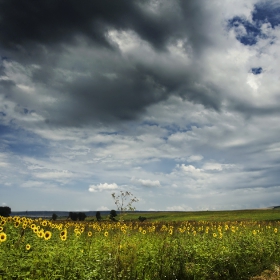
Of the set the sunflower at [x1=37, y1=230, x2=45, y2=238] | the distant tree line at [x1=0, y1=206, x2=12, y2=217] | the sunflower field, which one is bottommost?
the sunflower field

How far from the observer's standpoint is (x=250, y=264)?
35.1 ft

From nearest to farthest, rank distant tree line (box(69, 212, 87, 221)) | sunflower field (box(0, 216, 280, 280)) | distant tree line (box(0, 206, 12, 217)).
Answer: sunflower field (box(0, 216, 280, 280)), distant tree line (box(0, 206, 12, 217)), distant tree line (box(69, 212, 87, 221))

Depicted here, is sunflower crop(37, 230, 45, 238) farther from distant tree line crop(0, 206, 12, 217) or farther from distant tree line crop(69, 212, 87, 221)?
distant tree line crop(69, 212, 87, 221)

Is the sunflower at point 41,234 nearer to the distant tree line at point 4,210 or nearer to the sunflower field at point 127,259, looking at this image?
the sunflower field at point 127,259

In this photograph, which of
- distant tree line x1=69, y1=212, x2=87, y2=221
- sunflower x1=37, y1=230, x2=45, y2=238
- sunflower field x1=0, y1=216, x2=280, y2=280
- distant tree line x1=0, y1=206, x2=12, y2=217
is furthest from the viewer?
distant tree line x1=69, y1=212, x2=87, y2=221

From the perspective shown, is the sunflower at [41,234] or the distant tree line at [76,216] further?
the distant tree line at [76,216]

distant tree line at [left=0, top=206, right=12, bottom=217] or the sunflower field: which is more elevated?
distant tree line at [left=0, top=206, right=12, bottom=217]

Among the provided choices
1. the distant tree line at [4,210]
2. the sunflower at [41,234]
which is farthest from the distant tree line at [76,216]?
the sunflower at [41,234]

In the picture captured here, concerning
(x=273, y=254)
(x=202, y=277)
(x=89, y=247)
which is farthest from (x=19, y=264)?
(x=273, y=254)

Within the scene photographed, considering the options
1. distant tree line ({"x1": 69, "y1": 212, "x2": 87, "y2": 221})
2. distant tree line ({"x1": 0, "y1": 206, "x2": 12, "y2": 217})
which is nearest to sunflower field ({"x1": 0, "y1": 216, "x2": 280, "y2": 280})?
distant tree line ({"x1": 0, "y1": 206, "x2": 12, "y2": 217})

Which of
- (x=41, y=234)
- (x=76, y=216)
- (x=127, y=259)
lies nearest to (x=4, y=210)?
(x=76, y=216)

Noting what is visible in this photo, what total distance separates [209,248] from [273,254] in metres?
2.99

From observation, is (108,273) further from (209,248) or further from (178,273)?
(209,248)

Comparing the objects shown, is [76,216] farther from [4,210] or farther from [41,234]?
[41,234]
